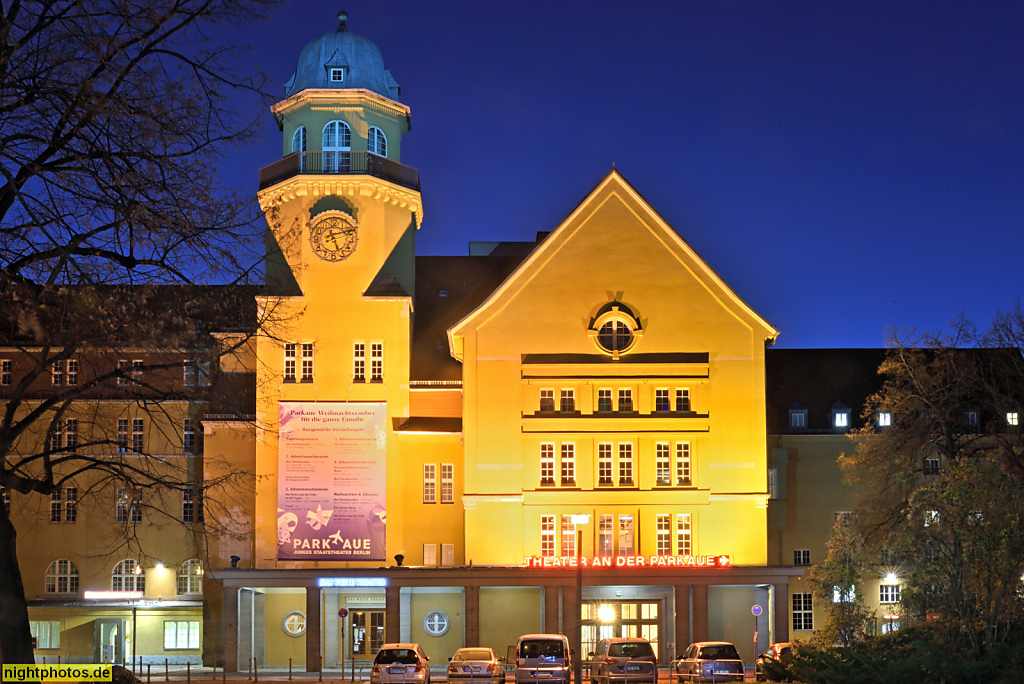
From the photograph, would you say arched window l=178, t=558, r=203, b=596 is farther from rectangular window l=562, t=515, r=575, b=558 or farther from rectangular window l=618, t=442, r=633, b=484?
rectangular window l=618, t=442, r=633, b=484

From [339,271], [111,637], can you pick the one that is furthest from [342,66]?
[111,637]

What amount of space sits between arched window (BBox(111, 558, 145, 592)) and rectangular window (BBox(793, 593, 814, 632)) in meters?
34.6

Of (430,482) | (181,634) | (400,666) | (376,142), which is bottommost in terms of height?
(181,634)

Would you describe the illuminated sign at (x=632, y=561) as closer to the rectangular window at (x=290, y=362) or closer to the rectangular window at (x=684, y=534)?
the rectangular window at (x=684, y=534)

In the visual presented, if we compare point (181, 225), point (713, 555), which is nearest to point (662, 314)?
point (713, 555)

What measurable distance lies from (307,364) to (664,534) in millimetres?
19625

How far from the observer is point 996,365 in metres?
53.7

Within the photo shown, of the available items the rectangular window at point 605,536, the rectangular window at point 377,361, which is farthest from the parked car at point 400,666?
the rectangular window at point 377,361

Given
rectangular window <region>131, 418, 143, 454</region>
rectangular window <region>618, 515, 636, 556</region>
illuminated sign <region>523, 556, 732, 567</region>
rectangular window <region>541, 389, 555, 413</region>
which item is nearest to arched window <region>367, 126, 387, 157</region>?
rectangular window <region>541, 389, 555, 413</region>

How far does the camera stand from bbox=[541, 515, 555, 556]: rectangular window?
5872cm

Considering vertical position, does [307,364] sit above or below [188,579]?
above

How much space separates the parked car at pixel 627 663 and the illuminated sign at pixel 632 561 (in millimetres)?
12748

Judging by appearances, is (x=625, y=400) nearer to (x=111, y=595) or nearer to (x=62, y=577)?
(x=111, y=595)

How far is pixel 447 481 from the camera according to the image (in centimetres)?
6250
